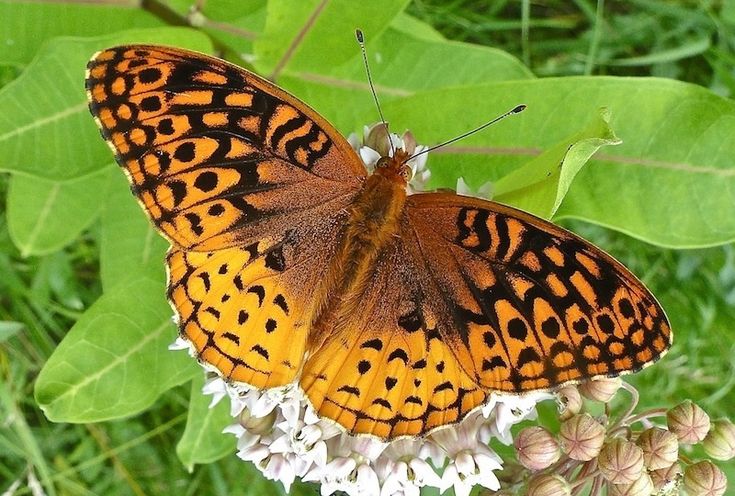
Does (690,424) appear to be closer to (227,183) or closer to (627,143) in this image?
(627,143)

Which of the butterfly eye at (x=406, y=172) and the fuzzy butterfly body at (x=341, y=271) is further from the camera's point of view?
the butterfly eye at (x=406, y=172)

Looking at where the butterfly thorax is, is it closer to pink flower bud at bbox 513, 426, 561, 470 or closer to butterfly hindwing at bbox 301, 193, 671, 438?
butterfly hindwing at bbox 301, 193, 671, 438

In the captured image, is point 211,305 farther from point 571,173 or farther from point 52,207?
point 52,207

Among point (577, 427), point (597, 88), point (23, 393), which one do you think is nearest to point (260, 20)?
point (597, 88)

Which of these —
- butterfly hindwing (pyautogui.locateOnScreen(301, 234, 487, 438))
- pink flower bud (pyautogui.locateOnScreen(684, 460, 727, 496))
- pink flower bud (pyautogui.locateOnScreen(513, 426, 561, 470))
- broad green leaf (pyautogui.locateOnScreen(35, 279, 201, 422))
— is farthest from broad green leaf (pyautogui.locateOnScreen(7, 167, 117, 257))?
pink flower bud (pyautogui.locateOnScreen(684, 460, 727, 496))

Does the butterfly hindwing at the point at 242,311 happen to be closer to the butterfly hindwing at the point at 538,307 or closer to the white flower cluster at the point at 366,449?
the white flower cluster at the point at 366,449

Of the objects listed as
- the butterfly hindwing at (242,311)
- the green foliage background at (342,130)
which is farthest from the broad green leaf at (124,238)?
the butterfly hindwing at (242,311)

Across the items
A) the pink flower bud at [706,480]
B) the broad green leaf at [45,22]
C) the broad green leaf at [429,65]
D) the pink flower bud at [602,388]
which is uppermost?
the broad green leaf at [45,22]
